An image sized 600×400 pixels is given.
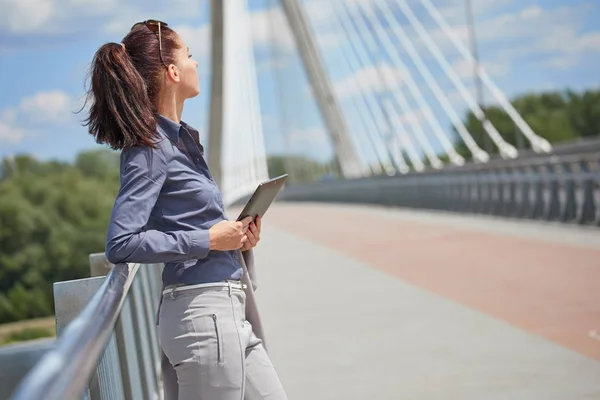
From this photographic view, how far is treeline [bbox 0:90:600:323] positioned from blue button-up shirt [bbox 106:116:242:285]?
232 feet

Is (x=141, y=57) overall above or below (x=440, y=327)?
above

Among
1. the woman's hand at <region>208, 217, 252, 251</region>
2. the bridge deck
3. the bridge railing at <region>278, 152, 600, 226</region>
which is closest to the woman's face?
the woman's hand at <region>208, 217, 252, 251</region>

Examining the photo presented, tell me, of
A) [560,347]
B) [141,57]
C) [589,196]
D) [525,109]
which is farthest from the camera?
[525,109]

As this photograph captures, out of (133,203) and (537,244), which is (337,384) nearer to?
(133,203)

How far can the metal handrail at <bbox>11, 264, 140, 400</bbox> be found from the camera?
1.78 m

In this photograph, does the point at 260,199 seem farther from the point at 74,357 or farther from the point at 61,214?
the point at 61,214

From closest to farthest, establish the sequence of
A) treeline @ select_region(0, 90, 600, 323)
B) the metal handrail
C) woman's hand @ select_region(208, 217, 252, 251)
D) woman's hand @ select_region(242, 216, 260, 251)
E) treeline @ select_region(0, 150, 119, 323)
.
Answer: the metal handrail < woman's hand @ select_region(208, 217, 252, 251) < woman's hand @ select_region(242, 216, 260, 251) < treeline @ select_region(0, 150, 119, 323) < treeline @ select_region(0, 90, 600, 323)

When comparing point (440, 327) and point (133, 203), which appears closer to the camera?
point (133, 203)

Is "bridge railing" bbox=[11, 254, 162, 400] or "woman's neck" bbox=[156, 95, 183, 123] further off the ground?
"woman's neck" bbox=[156, 95, 183, 123]

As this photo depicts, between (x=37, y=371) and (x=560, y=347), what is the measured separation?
5.72 m

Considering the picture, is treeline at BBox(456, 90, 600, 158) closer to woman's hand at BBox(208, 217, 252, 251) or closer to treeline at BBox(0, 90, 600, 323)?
treeline at BBox(0, 90, 600, 323)

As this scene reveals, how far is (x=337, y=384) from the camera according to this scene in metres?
6.60

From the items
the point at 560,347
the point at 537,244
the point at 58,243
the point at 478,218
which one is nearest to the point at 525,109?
the point at 58,243

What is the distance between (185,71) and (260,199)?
405 mm
